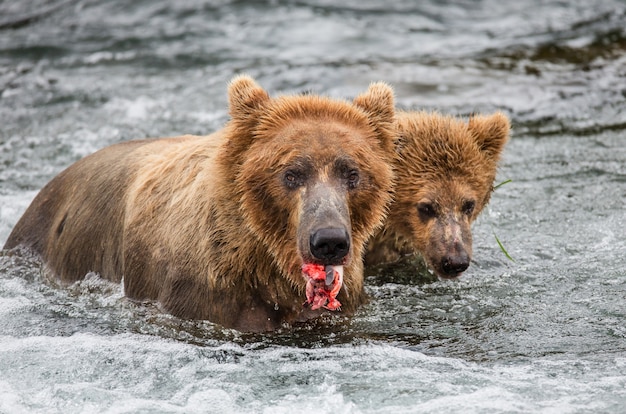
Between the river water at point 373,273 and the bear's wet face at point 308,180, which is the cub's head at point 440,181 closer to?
the river water at point 373,273

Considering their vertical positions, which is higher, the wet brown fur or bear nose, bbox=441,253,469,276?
the wet brown fur

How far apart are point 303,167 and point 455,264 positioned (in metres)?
1.74

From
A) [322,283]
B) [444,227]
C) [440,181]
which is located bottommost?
[444,227]

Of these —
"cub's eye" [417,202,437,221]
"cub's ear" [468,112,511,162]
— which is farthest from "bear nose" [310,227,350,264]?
"cub's ear" [468,112,511,162]

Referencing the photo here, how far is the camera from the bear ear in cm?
593

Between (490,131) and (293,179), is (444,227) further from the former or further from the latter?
(293,179)

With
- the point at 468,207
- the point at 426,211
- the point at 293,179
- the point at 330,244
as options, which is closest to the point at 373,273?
the point at 426,211

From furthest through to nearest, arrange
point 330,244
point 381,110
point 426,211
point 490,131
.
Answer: point 490,131
point 426,211
point 381,110
point 330,244

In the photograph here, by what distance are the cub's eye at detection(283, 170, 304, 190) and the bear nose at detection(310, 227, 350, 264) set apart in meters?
0.45

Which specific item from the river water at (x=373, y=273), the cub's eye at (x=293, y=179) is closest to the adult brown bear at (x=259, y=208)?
Result: the cub's eye at (x=293, y=179)

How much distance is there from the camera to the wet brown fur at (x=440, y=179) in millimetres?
7203

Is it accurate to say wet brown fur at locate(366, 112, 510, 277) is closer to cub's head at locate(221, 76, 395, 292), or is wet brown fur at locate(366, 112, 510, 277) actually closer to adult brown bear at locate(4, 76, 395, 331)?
adult brown bear at locate(4, 76, 395, 331)

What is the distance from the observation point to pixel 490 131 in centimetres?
762

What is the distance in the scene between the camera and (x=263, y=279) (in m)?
6.04
